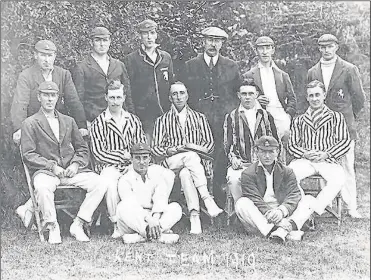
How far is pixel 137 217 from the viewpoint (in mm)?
4203

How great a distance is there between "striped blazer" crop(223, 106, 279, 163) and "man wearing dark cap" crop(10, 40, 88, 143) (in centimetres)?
99

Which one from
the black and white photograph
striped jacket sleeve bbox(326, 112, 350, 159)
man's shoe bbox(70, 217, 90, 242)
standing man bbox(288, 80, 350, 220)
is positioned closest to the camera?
the black and white photograph

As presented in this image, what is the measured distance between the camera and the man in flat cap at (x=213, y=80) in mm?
4738

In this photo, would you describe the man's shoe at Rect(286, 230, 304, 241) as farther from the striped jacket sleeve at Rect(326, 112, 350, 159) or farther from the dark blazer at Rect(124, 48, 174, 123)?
the dark blazer at Rect(124, 48, 174, 123)

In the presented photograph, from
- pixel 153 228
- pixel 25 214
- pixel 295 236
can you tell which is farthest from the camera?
pixel 25 214

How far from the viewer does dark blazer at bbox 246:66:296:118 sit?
4.81 meters

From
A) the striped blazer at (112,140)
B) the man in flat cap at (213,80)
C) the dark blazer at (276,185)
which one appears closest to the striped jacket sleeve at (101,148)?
the striped blazer at (112,140)

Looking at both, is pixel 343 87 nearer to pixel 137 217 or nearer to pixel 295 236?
pixel 295 236

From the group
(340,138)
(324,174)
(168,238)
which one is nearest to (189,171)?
(168,238)

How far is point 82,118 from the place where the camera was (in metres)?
4.60

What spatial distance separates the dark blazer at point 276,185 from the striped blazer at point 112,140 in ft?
2.45

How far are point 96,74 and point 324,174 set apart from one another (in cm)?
173

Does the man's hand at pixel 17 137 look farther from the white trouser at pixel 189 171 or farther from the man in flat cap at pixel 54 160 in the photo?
the white trouser at pixel 189 171

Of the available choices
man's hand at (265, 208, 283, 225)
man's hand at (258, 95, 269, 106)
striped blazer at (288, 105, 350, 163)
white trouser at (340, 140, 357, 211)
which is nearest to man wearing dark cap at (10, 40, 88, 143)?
man's hand at (258, 95, 269, 106)
